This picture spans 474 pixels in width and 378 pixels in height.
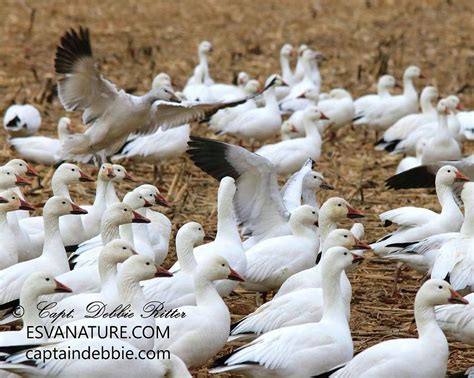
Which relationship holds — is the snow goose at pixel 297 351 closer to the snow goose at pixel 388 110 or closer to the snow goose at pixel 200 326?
the snow goose at pixel 200 326

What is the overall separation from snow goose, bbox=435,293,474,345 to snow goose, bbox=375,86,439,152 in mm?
5175

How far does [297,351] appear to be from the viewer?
16.9ft

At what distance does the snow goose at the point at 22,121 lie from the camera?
34.9 ft

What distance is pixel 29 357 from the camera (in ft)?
15.3

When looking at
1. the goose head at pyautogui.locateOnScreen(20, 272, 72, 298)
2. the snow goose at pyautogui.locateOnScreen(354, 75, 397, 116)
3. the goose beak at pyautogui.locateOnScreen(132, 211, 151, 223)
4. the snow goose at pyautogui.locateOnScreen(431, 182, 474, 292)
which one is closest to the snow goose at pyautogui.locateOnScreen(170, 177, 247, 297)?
the goose beak at pyautogui.locateOnScreen(132, 211, 151, 223)

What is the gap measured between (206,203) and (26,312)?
13.3 feet

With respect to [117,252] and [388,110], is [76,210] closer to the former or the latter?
[117,252]

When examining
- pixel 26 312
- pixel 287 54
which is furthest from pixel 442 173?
pixel 287 54

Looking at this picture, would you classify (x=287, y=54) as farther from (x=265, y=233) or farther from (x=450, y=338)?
(x=450, y=338)

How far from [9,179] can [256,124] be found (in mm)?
3972

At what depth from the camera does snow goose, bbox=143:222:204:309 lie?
235 inches

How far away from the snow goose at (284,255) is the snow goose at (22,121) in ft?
13.9

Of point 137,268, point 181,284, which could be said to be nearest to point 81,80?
point 181,284

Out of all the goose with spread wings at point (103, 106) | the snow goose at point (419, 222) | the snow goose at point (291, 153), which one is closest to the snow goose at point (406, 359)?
the snow goose at point (419, 222)
